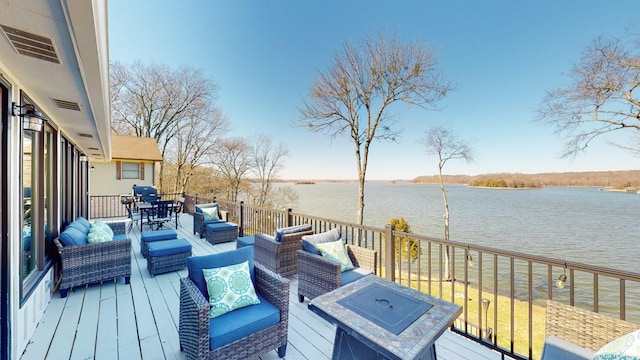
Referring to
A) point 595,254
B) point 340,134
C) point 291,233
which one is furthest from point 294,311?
point 595,254

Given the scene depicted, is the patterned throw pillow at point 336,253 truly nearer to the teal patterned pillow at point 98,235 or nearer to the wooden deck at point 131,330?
the wooden deck at point 131,330

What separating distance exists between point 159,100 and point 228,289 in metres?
19.1

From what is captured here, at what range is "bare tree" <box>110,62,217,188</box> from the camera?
1577cm

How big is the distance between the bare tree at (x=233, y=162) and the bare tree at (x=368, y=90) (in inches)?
438

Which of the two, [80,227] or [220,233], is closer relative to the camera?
[80,227]

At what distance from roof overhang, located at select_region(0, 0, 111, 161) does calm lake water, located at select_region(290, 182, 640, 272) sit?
555 inches

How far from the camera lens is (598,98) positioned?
7965 mm

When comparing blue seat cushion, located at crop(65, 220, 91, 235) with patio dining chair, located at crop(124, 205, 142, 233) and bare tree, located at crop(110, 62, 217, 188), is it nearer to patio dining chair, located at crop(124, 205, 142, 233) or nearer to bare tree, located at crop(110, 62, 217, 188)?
patio dining chair, located at crop(124, 205, 142, 233)

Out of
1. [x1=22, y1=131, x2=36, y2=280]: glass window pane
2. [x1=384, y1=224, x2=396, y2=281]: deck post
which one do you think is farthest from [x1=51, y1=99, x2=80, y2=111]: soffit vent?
[x1=384, y1=224, x2=396, y2=281]: deck post

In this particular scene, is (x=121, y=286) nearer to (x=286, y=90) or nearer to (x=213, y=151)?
(x=286, y=90)

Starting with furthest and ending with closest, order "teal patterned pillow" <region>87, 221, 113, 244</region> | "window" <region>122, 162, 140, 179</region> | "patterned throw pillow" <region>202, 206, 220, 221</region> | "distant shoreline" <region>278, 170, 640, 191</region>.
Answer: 1. "window" <region>122, 162, 140, 179</region>
2. "distant shoreline" <region>278, 170, 640, 191</region>
3. "patterned throw pillow" <region>202, 206, 220, 221</region>
4. "teal patterned pillow" <region>87, 221, 113, 244</region>

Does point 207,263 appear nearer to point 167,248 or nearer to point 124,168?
point 167,248

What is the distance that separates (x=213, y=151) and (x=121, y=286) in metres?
16.5

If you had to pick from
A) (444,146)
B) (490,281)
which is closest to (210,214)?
(490,281)
